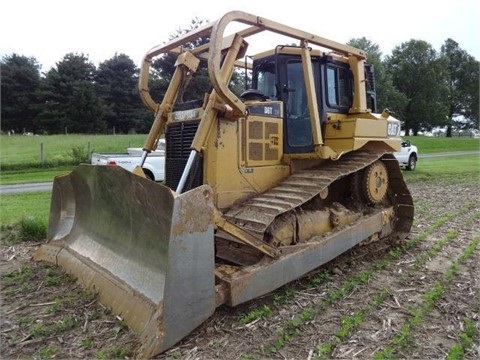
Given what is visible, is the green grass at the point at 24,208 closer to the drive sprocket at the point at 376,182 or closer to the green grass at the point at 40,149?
the drive sprocket at the point at 376,182

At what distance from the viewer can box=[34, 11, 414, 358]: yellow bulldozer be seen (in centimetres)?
331

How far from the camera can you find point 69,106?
41969mm

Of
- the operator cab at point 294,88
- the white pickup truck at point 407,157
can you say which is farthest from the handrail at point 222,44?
the white pickup truck at point 407,157

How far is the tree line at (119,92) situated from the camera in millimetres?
41781

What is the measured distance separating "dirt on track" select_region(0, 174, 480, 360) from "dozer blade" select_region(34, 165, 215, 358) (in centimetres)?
17

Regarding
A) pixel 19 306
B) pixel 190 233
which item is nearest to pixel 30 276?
pixel 19 306

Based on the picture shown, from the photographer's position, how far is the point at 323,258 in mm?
4535

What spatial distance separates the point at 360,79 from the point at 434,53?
56.3 metres

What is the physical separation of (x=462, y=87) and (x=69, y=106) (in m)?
54.4

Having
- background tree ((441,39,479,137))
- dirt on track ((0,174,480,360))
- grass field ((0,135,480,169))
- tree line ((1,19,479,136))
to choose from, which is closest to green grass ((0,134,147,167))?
grass field ((0,135,480,169))

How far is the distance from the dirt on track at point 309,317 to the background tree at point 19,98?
44.4 m

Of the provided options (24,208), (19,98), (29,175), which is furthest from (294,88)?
(19,98)

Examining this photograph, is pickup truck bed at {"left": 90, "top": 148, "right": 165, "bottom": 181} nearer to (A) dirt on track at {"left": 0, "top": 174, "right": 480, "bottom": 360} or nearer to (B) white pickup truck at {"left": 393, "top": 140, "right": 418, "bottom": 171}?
(A) dirt on track at {"left": 0, "top": 174, "right": 480, "bottom": 360}

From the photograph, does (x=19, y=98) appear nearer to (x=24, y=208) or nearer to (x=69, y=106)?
(x=69, y=106)
